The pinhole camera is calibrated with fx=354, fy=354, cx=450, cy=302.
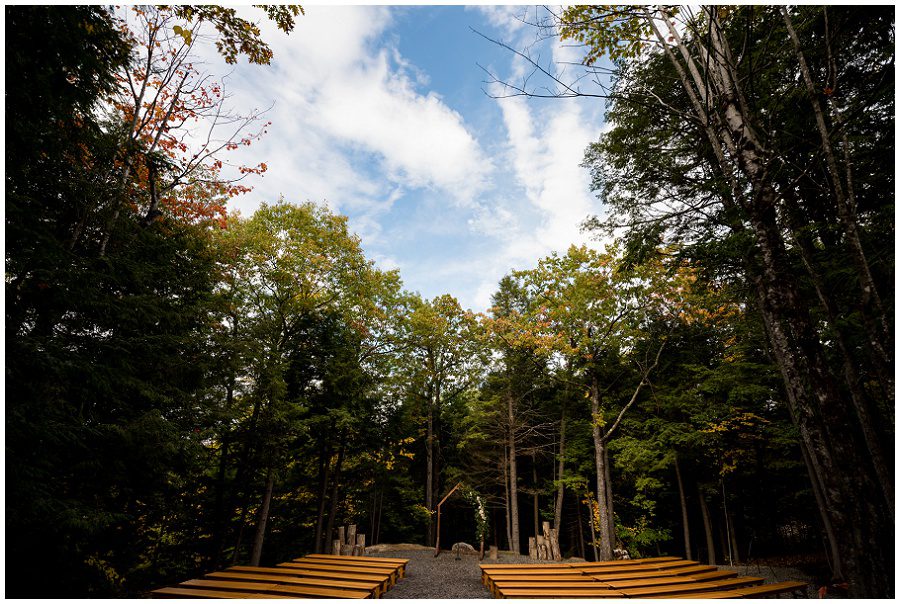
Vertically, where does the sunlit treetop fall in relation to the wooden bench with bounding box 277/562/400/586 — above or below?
above

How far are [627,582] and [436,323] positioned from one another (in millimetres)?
11942

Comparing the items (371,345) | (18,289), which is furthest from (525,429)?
Answer: (18,289)

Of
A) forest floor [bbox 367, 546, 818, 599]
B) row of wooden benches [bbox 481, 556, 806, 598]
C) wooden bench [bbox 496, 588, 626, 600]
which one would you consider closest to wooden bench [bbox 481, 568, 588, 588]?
row of wooden benches [bbox 481, 556, 806, 598]

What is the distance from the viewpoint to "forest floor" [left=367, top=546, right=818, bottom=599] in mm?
7379

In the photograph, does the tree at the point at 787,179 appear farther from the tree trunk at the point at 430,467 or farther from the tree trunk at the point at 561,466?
the tree trunk at the point at 430,467

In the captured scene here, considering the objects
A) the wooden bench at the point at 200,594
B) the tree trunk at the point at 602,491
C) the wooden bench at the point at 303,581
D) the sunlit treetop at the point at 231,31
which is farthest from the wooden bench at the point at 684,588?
the sunlit treetop at the point at 231,31

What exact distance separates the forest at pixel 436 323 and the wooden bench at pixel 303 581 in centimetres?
238

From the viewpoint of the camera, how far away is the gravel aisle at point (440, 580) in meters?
7.33

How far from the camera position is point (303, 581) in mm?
5516

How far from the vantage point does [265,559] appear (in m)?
14.3

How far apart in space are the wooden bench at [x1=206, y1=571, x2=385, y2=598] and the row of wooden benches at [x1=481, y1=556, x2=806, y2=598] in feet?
6.60

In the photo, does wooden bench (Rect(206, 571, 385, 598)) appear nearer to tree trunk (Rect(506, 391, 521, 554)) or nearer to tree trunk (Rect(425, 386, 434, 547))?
tree trunk (Rect(506, 391, 521, 554))

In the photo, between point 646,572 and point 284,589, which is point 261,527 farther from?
point 646,572

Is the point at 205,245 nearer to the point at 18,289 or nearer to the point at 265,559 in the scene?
the point at 18,289
